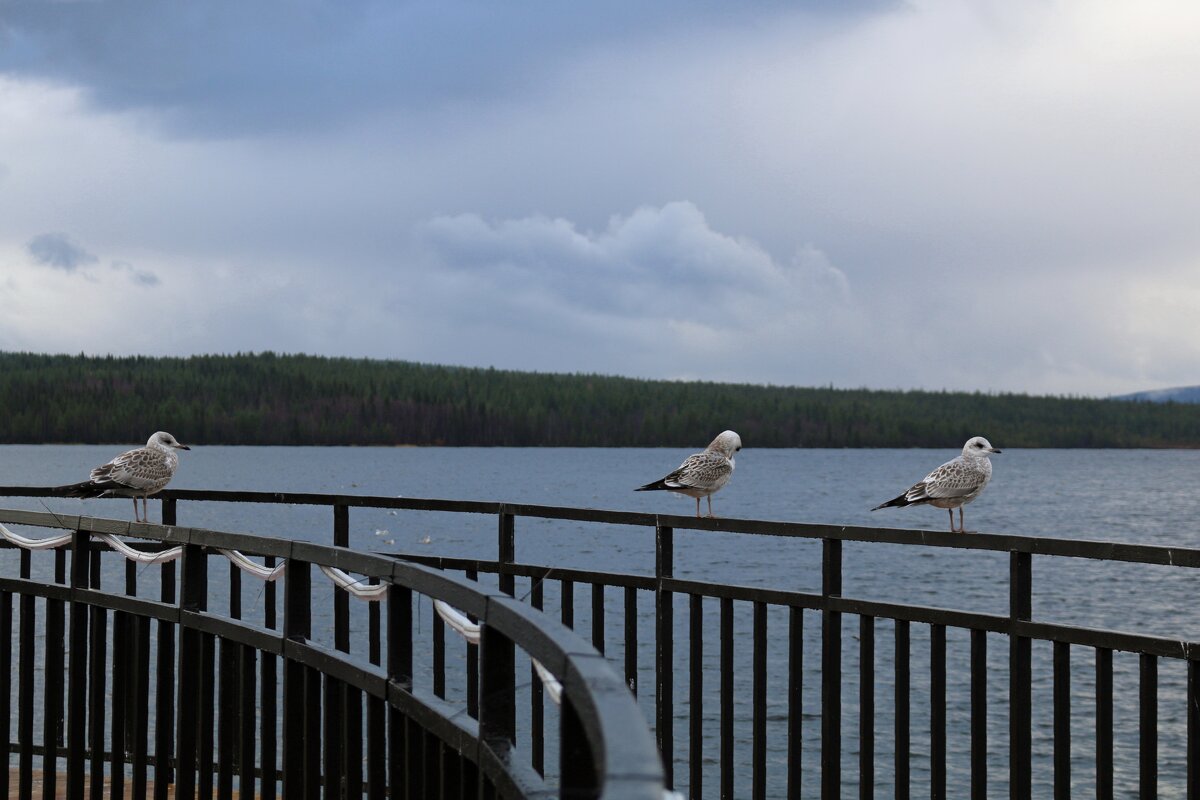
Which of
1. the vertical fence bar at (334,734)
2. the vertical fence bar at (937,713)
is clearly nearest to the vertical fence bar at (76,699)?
the vertical fence bar at (334,734)

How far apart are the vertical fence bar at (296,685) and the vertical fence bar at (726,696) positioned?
218 cm

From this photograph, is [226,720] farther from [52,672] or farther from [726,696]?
[726,696]

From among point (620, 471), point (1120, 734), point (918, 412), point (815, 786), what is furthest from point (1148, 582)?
point (918, 412)

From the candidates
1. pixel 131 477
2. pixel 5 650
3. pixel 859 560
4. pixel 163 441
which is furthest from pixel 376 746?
pixel 859 560

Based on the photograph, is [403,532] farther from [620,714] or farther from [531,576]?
[620,714]

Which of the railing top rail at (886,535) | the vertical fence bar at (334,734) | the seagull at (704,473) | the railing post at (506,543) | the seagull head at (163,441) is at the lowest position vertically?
the vertical fence bar at (334,734)

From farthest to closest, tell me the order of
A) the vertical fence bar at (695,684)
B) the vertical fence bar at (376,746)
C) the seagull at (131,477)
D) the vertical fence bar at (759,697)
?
1. the seagull at (131,477)
2. the vertical fence bar at (695,684)
3. the vertical fence bar at (759,697)
4. the vertical fence bar at (376,746)

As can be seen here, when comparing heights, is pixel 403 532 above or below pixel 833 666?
below

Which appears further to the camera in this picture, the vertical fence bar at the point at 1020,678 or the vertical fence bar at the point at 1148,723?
the vertical fence bar at the point at 1020,678

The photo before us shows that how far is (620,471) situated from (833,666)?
470 feet

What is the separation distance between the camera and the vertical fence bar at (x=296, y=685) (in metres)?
3.96

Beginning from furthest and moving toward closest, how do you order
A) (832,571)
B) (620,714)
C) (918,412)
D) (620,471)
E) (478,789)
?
(918,412)
(620,471)
(832,571)
(478,789)
(620,714)

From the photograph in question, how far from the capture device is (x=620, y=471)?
149 meters

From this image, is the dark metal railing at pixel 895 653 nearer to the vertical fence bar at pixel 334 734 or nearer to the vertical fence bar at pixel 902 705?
the vertical fence bar at pixel 902 705
